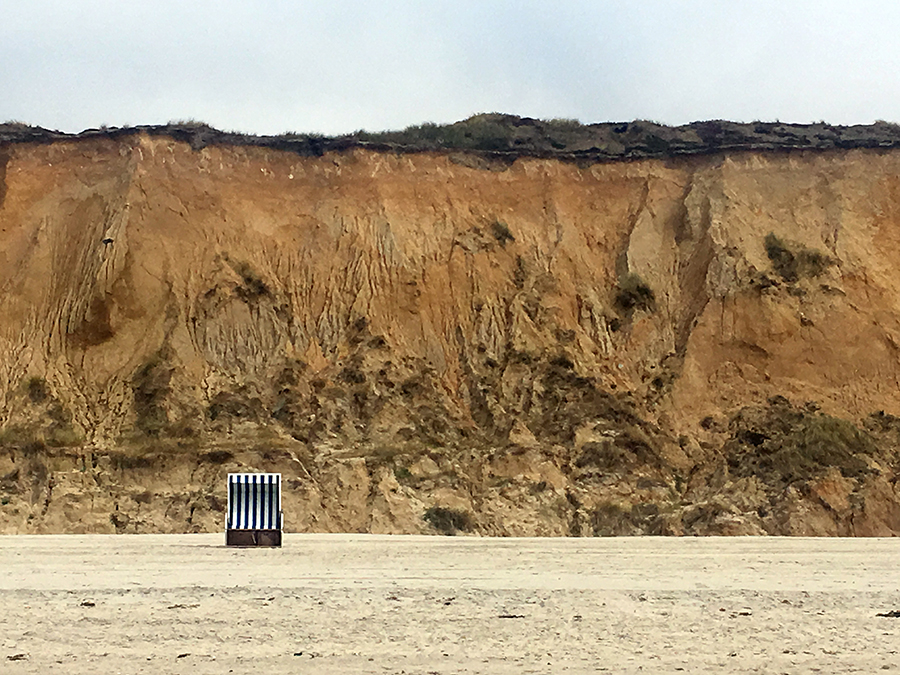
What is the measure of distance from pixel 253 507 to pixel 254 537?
1.58ft

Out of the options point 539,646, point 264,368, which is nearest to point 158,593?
point 539,646

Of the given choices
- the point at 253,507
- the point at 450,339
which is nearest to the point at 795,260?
the point at 450,339

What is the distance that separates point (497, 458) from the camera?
24359 millimetres

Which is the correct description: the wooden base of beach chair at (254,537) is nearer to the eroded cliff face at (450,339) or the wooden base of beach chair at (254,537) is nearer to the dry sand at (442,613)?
the dry sand at (442,613)

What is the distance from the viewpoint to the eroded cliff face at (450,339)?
23.4 metres

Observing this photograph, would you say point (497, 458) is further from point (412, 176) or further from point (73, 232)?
point (73, 232)

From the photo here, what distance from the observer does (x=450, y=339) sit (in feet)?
90.9

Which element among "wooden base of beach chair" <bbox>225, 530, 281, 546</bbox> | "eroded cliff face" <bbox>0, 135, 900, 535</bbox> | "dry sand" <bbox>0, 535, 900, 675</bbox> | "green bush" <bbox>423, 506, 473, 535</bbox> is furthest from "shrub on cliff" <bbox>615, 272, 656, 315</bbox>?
"wooden base of beach chair" <bbox>225, 530, 281, 546</bbox>

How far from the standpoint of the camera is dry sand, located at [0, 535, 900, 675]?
24.2 ft

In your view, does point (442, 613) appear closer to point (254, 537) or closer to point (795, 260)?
point (254, 537)

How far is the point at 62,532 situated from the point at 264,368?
6.52 meters

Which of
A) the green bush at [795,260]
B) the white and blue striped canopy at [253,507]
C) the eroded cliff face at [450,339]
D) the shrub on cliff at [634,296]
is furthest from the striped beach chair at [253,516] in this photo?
the green bush at [795,260]

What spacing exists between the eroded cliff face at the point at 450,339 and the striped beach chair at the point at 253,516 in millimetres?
5540

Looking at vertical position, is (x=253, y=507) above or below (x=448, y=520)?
above
